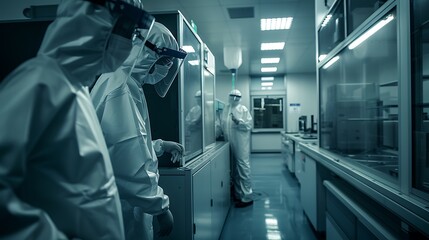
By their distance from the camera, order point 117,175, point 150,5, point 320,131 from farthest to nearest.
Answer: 1. point 150,5
2. point 320,131
3. point 117,175

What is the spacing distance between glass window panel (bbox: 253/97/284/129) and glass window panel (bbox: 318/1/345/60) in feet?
18.9

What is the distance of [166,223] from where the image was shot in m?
1.19

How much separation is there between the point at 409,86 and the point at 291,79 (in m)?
7.56

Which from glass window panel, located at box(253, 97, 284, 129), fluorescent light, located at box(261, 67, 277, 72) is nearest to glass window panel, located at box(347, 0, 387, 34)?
fluorescent light, located at box(261, 67, 277, 72)

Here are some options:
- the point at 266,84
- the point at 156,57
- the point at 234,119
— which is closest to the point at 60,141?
the point at 156,57

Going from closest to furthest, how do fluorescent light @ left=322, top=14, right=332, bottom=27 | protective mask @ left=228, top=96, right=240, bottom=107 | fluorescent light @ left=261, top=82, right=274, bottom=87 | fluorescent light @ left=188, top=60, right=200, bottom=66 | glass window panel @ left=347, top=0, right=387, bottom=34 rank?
1. glass window panel @ left=347, top=0, right=387, bottom=34
2. fluorescent light @ left=188, top=60, right=200, bottom=66
3. fluorescent light @ left=322, top=14, right=332, bottom=27
4. protective mask @ left=228, top=96, right=240, bottom=107
5. fluorescent light @ left=261, top=82, right=274, bottom=87

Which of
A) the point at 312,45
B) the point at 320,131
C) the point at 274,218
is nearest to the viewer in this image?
the point at 320,131

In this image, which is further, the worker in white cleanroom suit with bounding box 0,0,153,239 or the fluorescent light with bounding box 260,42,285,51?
the fluorescent light with bounding box 260,42,285,51

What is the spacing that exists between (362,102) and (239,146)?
1.80 meters

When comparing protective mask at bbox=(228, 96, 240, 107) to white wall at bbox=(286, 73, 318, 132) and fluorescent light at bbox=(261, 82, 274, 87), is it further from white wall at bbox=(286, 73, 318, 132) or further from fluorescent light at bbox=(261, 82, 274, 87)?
fluorescent light at bbox=(261, 82, 274, 87)

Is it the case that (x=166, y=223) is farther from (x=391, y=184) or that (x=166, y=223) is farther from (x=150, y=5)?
(x=150, y=5)

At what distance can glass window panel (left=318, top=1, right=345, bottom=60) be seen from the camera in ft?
6.70

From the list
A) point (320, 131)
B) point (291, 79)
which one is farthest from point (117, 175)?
point (291, 79)

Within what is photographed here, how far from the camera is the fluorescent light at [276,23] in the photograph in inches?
152
